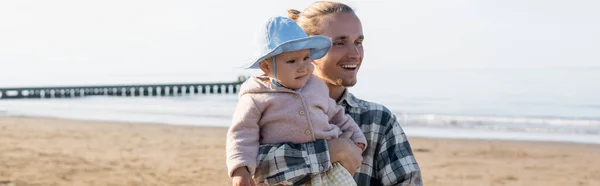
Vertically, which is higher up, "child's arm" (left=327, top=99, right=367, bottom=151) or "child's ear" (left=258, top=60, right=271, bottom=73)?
"child's ear" (left=258, top=60, right=271, bottom=73)

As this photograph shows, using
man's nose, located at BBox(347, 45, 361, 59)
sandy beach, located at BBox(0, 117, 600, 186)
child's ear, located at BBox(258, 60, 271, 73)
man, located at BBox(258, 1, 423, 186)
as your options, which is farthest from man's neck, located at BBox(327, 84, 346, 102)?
sandy beach, located at BBox(0, 117, 600, 186)

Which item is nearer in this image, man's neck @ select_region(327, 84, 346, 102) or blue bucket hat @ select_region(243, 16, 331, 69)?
blue bucket hat @ select_region(243, 16, 331, 69)

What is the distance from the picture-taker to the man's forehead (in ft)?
9.59

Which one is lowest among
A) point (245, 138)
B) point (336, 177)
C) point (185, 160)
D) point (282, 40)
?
point (185, 160)

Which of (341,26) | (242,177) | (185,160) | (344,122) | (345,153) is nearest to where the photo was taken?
(242,177)

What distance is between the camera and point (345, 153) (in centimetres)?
264

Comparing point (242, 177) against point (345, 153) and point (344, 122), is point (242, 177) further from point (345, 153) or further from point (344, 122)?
point (344, 122)

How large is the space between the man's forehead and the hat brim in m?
0.21

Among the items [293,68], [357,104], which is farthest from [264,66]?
[357,104]

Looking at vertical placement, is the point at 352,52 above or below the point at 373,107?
above

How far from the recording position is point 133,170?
12750mm

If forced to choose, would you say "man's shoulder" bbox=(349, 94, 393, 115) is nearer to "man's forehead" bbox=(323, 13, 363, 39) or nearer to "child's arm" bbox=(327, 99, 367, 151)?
"child's arm" bbox=(327, 99, 367, 151)

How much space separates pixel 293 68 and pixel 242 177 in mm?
397

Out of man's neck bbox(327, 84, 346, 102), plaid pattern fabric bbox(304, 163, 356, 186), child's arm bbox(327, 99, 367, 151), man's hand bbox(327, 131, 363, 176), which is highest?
man's neck bbox(327, 84, 346, 102)
